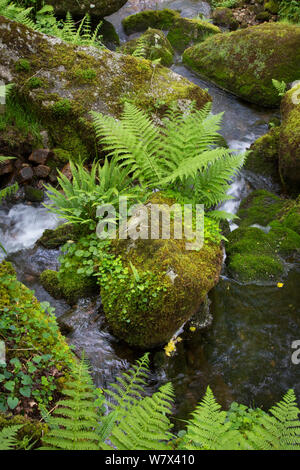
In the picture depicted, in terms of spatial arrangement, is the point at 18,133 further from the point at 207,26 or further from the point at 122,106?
the point at 207,26

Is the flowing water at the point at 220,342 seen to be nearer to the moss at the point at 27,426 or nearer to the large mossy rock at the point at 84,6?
the moss at the point at 27,426

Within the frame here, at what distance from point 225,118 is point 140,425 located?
7.43 meters

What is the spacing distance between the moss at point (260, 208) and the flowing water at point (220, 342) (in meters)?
1.10

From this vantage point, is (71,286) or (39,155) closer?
(71,286)

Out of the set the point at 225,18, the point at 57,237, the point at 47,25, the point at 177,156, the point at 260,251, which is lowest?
the point at 57,237

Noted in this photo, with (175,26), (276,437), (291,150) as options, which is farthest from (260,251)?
(175,26)

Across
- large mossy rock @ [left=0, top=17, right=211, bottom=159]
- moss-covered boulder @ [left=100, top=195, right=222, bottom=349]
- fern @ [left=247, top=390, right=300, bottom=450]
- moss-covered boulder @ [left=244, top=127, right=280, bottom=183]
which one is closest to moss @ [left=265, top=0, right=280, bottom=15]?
moss-covered boulder @ [left=244, top=127, right=280, bottom=183]

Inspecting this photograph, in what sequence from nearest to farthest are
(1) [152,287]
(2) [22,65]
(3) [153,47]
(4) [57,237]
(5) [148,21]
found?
(1) [152,287]
(4) [57,237]
(2) [22,65]
(3) [153,47]
(5) [148,21]

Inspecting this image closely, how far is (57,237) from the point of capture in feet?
Answer: 15.8

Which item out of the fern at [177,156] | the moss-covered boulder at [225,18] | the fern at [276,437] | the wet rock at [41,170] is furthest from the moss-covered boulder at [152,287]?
the moss-covered boulder at [225,18]

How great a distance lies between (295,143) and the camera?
225 inches

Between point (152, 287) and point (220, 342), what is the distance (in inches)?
46.5

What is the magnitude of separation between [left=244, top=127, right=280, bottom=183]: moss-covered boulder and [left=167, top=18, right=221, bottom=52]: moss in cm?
580

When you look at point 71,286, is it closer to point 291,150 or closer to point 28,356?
point 28,356
